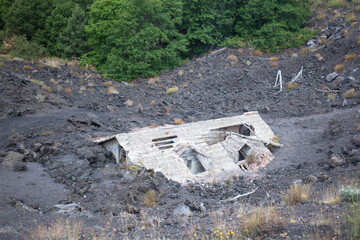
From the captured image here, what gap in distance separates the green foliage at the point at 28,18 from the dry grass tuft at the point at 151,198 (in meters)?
22.5

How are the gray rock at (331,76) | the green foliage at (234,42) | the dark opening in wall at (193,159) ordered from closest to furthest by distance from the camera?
the dark opening in wall at (193,159), the gray rock at (331,76), the green foliage at (234,42)

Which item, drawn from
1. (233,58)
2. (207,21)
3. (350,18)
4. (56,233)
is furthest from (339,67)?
(56,233)

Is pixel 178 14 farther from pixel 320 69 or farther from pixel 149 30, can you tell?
pixel 320 69

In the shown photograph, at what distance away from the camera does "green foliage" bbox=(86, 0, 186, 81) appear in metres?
24.5

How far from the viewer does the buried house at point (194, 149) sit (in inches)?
499

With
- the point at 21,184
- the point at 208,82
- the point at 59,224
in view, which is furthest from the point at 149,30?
the point at 59,224

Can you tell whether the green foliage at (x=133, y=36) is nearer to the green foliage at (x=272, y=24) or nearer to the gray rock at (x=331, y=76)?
the green foliage at (x=272, y=24)

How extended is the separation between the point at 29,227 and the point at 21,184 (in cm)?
341

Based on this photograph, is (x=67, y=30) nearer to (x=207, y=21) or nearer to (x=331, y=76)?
(x=207, y=21)

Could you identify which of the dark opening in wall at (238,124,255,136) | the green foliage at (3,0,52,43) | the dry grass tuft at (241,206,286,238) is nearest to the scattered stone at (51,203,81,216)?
the dry grass tuft at (241,206,286,238)

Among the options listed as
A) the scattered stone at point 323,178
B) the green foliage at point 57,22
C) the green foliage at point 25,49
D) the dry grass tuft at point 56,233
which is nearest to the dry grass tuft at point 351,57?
the scattered stone at point 323,178

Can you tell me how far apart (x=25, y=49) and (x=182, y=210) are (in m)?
22.6

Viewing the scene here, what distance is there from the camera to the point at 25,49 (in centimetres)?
2692

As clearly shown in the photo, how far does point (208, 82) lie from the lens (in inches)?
Result: 922
